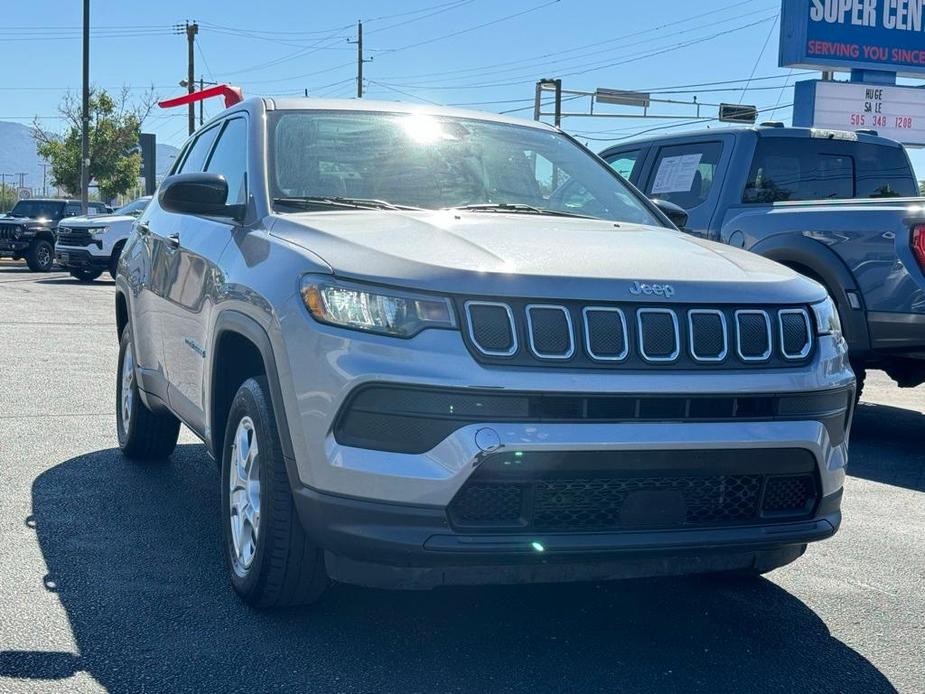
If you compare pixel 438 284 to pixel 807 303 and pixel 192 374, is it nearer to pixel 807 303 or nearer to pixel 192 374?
pixel 807 303

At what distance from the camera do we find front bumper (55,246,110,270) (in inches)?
883

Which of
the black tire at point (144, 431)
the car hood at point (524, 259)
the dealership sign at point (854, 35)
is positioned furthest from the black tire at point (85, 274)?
the car hood at point (524, 259)

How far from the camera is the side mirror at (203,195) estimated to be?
4.38m

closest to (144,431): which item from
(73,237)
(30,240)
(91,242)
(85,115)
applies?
(91,242)

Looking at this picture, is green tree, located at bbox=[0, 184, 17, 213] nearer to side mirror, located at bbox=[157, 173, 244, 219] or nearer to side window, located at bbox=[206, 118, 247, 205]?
side window, located at bbox=[206, 118, 247, 205]

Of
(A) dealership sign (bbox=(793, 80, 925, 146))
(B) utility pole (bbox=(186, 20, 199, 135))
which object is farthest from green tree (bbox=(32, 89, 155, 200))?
(A) dealership sign (bbox=(793, 80, 925, 146))

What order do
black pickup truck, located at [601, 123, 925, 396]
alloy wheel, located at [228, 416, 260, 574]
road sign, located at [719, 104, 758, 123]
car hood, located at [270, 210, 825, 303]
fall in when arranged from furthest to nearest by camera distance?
road sign, located at [719, 104, 758, 123] → black pickup truck, located at [601, 123, 925, 396] → alloy wheel, located at [228, 416, 260, 574] → car hood, located at [270, 210, 825, 303]

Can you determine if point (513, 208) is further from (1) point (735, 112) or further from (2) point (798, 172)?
(1) point (735, 112)

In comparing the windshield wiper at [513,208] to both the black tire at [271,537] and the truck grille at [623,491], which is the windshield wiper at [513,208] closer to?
the black tire at [271,537]

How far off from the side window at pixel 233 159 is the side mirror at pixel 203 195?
114 mm

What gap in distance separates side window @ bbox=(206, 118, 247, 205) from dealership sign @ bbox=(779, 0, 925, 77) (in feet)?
74.0

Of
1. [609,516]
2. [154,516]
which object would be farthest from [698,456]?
[154,516]

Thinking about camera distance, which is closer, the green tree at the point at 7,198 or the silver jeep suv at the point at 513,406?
the silver jeep suv at the point at 513,406

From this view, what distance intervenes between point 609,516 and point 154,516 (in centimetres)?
253
